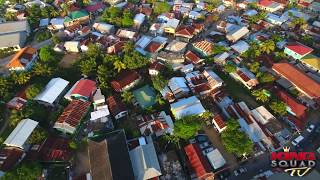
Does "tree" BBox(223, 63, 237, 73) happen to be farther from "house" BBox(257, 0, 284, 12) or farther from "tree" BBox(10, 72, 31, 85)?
"tree" BBox(10, 72, 31, 85)

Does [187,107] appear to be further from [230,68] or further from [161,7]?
[161,7]

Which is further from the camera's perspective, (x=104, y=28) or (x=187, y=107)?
(x=104, y=28)

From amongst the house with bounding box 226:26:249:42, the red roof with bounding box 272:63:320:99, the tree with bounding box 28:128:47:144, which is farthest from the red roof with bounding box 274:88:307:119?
the tree with bounding box 28:128:47:144

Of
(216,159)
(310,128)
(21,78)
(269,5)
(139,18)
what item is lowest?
(216,159)

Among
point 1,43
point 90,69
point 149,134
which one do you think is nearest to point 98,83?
point 90,69

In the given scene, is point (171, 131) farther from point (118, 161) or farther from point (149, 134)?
point (118, 161)

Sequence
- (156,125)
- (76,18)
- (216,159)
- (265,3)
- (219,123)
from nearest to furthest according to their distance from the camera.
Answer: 1. (216,159)
2. (219,123)
3. (156,125)
4. (76,18)
5. (265,3)

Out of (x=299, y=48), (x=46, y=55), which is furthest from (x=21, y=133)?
(x=299, y=48)
